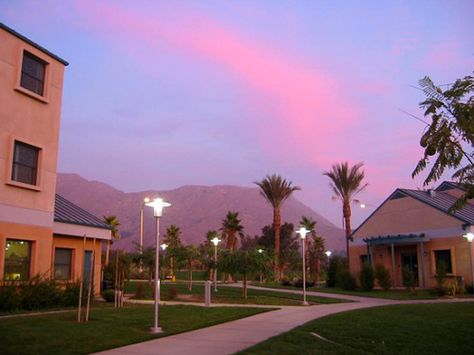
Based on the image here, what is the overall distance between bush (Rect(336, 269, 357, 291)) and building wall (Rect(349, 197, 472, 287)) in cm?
347

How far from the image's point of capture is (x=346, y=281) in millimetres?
33438

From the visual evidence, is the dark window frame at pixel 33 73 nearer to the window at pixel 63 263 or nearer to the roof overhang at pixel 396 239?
the window at pixel 63 263

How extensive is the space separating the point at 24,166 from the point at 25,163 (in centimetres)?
14

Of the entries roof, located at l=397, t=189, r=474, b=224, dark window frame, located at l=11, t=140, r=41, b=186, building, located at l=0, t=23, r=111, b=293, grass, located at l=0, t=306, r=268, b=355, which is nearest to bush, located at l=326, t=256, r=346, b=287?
roof, located at l=397, t=189, r=474, b=224

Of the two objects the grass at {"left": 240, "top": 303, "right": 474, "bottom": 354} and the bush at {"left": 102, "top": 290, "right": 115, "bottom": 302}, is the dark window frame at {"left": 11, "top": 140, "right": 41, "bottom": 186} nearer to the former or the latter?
the bush at {"left": 102, "top": 290, "right": 115, "bottom": 302}

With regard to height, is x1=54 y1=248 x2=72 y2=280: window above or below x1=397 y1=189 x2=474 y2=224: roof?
below

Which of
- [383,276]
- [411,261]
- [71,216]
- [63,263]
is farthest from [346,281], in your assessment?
[63,263]

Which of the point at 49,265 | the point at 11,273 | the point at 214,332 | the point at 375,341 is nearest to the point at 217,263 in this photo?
the point at 49,265

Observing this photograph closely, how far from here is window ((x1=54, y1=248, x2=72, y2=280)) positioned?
72.3 feet

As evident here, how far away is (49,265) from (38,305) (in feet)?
8.21

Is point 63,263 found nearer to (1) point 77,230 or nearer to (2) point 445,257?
(1) point 77,230

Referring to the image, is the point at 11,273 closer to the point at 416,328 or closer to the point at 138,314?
the point at 138,314

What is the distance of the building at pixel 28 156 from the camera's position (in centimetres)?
1822

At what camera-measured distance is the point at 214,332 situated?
12539 mm
